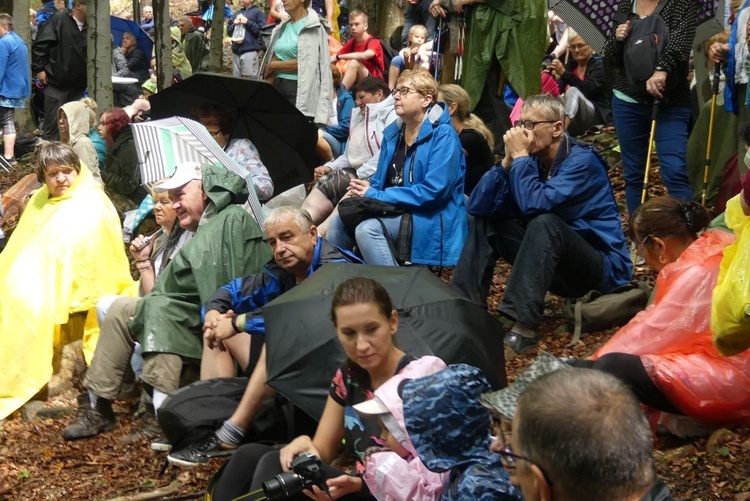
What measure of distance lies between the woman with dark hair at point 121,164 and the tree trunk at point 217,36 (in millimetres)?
4460

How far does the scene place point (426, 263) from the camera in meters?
7.04

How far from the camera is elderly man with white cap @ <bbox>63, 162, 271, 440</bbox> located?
6527 mm

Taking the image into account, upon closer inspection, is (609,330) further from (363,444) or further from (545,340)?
(363,444)

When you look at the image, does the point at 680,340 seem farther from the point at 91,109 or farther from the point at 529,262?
the point at 91,109

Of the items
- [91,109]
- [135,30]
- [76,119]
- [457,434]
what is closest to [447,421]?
[457,434]

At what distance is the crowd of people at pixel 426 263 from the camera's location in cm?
328

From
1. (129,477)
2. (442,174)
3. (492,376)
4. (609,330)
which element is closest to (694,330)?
(492,376)

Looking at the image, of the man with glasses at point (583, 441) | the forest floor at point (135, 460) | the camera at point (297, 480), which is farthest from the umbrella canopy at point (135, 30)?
the man with glasses at point (583, 441)

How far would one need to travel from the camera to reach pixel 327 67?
1101 centimetres

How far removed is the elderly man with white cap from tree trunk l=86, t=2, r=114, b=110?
605cm

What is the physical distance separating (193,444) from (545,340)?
7.89 ft

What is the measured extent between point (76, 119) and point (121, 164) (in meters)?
0.64

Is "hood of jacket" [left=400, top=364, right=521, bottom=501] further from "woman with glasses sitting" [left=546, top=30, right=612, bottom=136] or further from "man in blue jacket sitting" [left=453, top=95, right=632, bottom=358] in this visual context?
"woman with glasses sitting" [left=546, top=30, right=612, bottom=136]

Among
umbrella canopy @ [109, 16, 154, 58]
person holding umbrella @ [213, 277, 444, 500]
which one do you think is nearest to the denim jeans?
person holding umbrella @ [213, 277, 444, 500]
